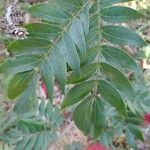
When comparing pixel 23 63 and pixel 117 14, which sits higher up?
pixel 117 14

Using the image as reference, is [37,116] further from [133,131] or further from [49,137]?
[133,131]

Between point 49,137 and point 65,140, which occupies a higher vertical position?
point 65,140

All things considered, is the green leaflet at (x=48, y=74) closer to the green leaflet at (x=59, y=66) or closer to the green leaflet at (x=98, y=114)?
the green leaflet at (x=59, y=66)

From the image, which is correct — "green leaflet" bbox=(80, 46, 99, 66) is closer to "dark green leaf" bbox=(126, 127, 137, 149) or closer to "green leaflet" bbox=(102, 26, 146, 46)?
"green leaflet" bbox=(102, 26, 146, 46)

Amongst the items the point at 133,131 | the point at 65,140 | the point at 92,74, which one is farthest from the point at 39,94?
the point at 92,74

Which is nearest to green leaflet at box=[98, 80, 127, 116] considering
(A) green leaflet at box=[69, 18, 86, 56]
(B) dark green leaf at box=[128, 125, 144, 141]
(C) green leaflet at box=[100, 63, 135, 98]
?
(C) green leaflet at box=[100, 63, 135, 98]

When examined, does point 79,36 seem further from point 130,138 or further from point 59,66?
point 130,138

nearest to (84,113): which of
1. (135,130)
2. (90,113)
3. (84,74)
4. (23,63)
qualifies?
(90,113)
